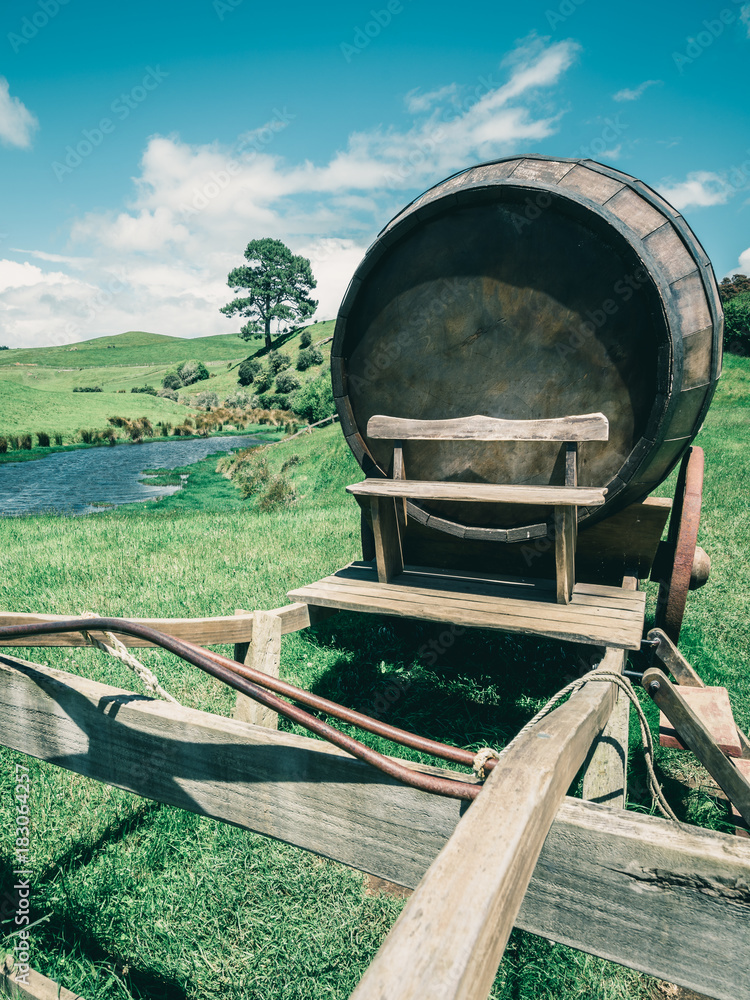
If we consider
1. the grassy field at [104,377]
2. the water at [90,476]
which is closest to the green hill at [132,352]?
the grassy field at [104,377]

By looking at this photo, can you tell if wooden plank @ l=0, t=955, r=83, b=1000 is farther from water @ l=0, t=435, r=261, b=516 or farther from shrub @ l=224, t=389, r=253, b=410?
shrub @ l=224, t=389, r=253, b=410

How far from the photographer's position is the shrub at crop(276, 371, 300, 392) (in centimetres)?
4750

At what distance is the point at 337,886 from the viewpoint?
243 cm

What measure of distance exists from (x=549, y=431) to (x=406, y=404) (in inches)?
31.2

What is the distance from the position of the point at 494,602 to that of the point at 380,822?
1.71 metres

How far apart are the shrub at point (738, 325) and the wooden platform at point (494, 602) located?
22.2m

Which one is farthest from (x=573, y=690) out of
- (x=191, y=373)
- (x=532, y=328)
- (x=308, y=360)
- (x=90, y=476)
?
(x=191, y=373)

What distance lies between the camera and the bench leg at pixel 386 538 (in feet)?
9.61

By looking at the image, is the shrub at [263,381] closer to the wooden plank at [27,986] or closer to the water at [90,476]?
the water at [90,476]

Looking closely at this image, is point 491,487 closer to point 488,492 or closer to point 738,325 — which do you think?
point 488,492

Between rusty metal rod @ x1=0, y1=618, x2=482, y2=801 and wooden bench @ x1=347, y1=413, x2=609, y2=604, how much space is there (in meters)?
1.48

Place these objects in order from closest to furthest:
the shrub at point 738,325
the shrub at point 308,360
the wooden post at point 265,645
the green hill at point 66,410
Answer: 1. the wooden post at point 265,645
2. the shrub at point 738,325
3. the green hill at point 66,410
4. the shrub at point 308,360

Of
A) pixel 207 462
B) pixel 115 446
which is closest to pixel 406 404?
pixel 207 462

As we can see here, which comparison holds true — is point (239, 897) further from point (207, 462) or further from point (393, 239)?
point (207, 462)
